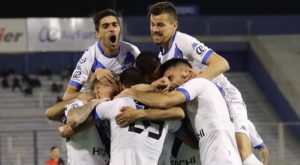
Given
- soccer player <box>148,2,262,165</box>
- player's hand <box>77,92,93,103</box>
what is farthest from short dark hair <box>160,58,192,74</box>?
player's hand <box>77,92,93,103</box>

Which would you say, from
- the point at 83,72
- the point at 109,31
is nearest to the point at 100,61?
the point at 83,72

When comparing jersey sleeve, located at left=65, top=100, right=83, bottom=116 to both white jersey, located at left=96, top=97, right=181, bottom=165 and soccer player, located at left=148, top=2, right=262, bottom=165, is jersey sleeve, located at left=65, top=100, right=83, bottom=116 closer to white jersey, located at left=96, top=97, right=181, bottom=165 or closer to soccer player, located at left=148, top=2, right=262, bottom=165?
white jersey, located at left=96, top=97, right=181, bottom=165

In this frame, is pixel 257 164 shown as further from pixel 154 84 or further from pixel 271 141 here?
pixel 271 141

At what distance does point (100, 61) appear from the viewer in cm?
726

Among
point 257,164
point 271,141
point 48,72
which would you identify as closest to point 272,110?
point 271,141

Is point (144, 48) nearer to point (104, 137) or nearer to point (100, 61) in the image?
point (100, 61)

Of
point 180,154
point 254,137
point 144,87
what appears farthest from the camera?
point 254,137

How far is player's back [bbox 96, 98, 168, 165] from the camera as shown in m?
5.94

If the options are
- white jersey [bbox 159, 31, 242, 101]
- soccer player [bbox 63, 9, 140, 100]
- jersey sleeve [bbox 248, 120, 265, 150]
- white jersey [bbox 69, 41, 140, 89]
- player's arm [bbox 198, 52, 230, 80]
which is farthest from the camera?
jersey sleeve [bbox 248, 120, 265, 150]

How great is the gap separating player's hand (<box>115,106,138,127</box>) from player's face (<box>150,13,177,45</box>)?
0.84 metres

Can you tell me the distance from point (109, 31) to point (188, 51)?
685 millimetres

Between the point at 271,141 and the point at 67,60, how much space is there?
7.93 metres

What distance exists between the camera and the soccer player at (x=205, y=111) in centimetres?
596

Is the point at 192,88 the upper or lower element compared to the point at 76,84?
upper
